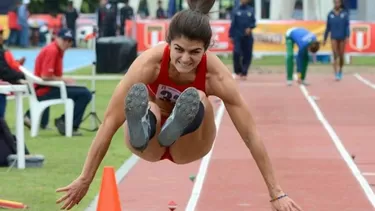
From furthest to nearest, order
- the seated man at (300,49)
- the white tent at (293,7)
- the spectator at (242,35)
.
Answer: the white tent at (293,7) → the spectator at (242,35) → the seated man at (300,49)

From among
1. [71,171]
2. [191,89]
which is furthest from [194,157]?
[71,171]

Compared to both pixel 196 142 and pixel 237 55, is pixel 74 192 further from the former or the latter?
pixel 237 55

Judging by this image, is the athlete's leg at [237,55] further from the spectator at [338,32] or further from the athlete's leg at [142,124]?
the athlete's leg at [142,124]

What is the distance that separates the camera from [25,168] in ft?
40.1

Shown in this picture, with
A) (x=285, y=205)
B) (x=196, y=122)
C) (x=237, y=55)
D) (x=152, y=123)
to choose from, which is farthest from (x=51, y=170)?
(x=237, y=55)

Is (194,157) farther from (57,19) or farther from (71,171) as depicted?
(57,19)

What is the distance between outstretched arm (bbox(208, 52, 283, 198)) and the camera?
22.8ft

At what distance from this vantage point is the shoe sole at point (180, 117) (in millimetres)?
7086

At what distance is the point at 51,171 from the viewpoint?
1209 cm

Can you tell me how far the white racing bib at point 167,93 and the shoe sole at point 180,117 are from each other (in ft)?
0.82

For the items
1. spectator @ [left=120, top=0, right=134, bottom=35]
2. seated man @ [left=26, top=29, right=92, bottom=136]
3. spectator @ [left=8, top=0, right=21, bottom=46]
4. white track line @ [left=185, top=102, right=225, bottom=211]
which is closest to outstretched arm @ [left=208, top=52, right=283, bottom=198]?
white track line @ [left=185, top=102, right=225, bottom=211]

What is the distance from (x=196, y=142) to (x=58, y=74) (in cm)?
808

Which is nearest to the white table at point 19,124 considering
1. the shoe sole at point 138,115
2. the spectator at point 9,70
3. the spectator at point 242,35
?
the spectator at point 9,70

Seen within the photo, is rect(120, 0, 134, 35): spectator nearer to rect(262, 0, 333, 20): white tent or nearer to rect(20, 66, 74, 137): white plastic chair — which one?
rect(262, 0, 333, 20): white tent
